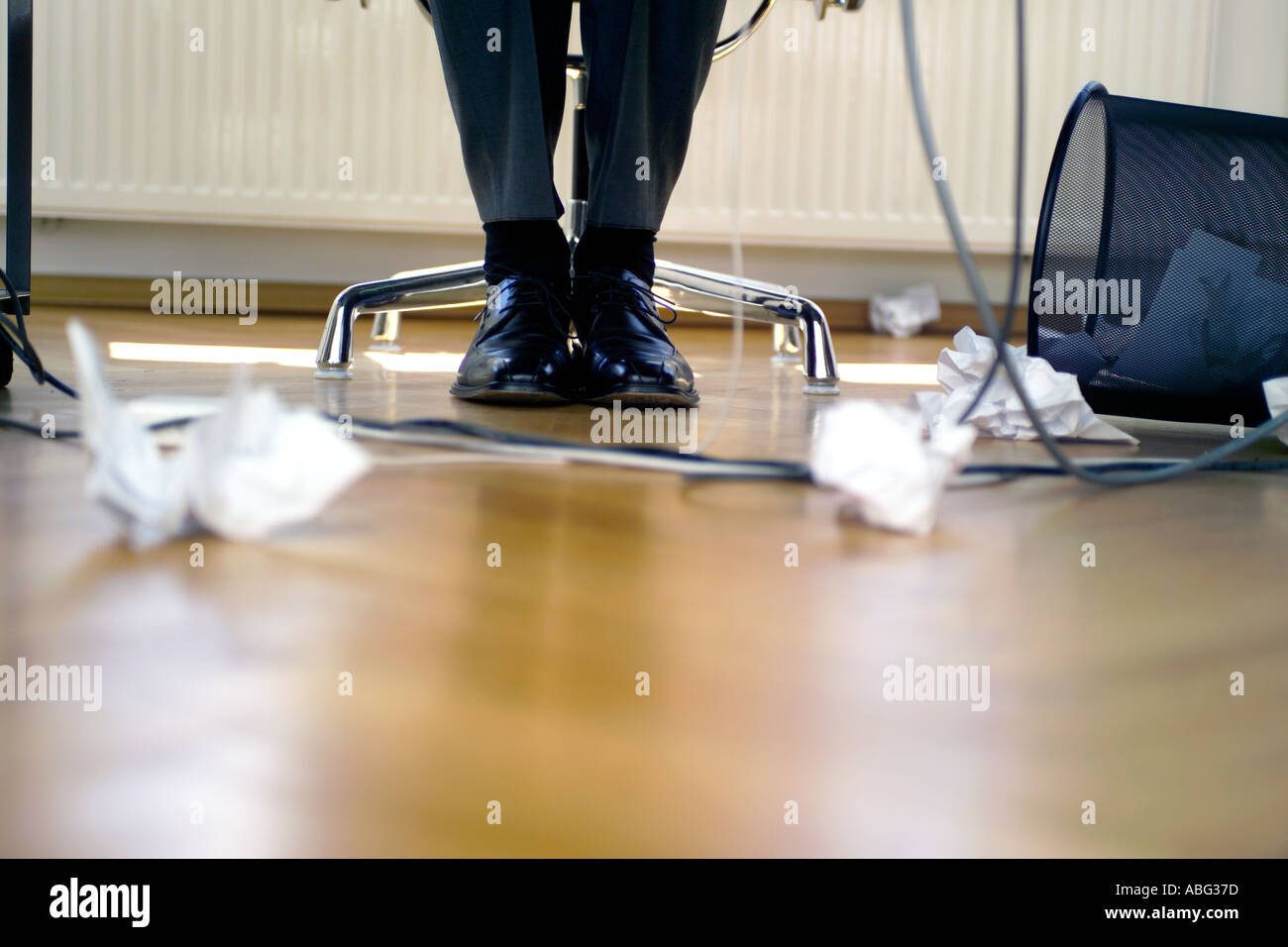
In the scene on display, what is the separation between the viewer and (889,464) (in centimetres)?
58

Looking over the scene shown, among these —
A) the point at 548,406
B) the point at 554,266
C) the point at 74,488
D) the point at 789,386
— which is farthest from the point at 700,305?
the point at 74,488

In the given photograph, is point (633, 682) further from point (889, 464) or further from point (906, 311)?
point (906, 311)

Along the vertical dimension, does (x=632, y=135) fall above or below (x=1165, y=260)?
above

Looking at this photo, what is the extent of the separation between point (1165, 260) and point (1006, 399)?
25cm

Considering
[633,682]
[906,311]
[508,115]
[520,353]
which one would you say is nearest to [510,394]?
[520,353]

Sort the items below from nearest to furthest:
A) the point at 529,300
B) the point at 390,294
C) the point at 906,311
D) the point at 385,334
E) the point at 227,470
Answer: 1. the point at 227,470
2. the point at 529,300
3. the point at 390,294
4. the point at 385,334
5. the point at 906,311

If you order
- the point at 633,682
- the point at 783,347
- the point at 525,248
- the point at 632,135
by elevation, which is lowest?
the point at 633,682

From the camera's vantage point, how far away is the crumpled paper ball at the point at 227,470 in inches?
18.7

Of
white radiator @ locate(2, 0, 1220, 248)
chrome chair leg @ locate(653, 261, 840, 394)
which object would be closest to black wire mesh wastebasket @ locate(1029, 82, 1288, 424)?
chrome chair leg @ locate(653, 261, 840, 394)

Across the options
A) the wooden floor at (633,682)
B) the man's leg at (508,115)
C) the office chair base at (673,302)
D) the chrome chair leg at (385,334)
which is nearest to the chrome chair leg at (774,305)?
the office chair base at (673,302)

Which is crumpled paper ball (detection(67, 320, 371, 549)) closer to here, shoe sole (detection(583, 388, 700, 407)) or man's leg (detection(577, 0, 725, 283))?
A: shoe sole (detection(583, 388, 700, 407))

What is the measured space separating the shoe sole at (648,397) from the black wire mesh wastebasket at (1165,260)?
355 millimetres

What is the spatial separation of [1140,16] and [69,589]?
2.71m

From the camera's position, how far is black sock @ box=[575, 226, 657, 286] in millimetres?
1179
